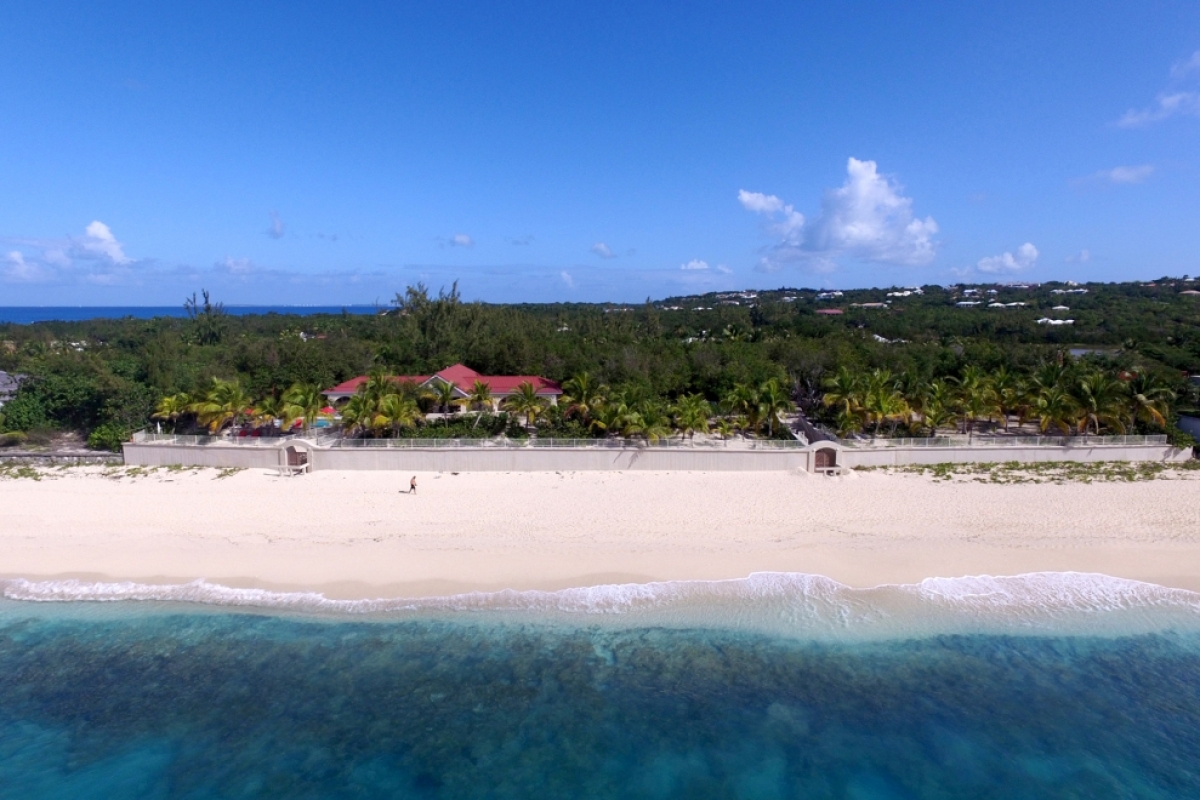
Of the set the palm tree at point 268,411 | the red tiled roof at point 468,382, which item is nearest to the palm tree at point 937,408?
the red tiled roof at point 468,382

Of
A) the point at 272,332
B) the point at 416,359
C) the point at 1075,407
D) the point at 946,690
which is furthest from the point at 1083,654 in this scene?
the point at 272,332

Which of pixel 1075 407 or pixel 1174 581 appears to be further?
pixel 1075 407

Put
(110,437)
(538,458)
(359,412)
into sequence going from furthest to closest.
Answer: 1. (110,437)
2. (359,412)
3. (538,458)

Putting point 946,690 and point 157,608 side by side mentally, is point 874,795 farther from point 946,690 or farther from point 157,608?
point 157,608

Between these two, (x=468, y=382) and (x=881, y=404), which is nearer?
(x=881, y=404)

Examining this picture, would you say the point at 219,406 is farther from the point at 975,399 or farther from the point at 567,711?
the point at 975,399

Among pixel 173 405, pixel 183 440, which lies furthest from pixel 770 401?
pixel 173 405
